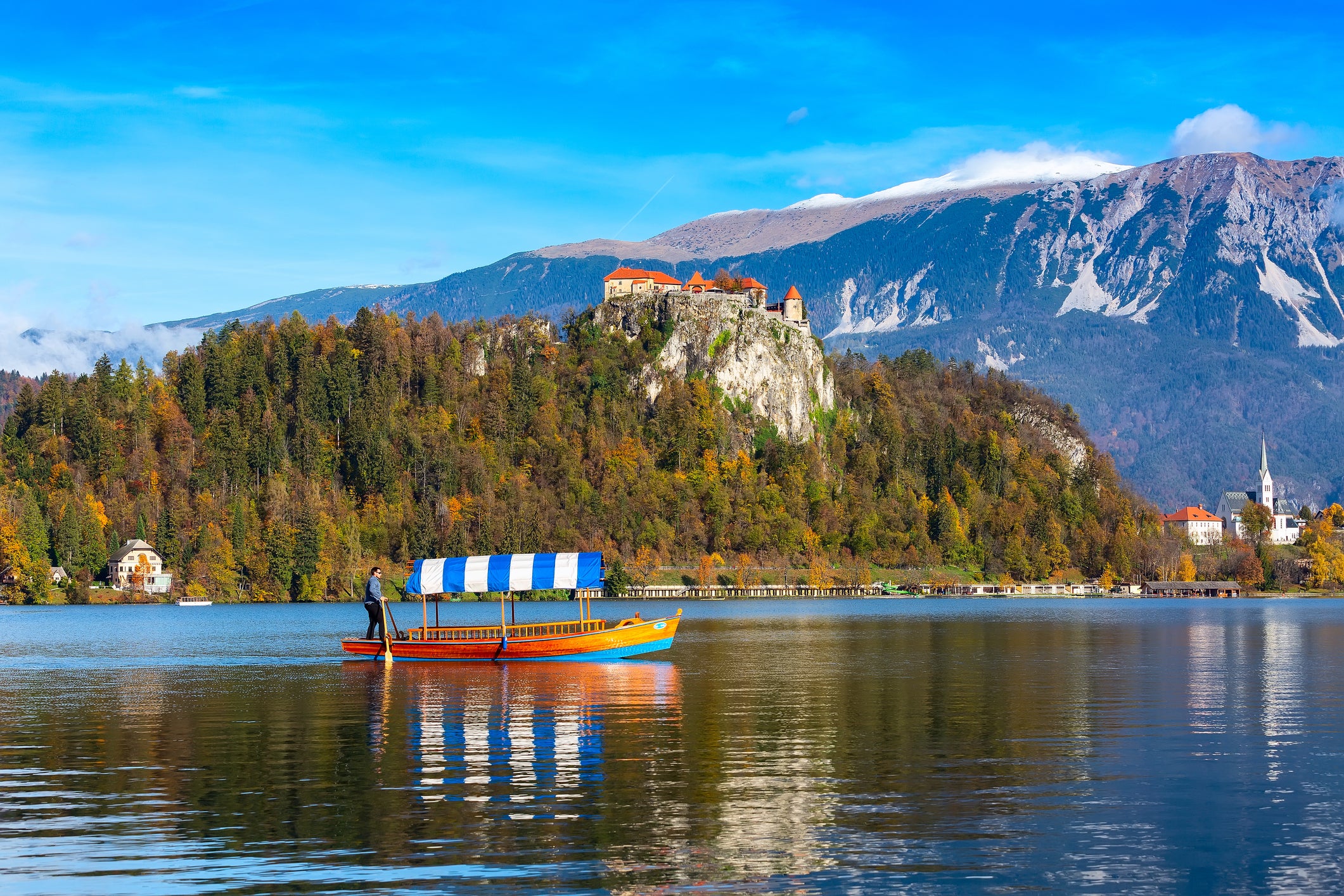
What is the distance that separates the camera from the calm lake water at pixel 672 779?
26969 mm

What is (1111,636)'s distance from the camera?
380 feet

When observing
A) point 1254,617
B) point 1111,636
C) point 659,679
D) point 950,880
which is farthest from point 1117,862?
point 1254,617

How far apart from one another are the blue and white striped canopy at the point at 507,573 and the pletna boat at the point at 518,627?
37 mm

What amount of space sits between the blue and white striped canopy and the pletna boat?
4 cm

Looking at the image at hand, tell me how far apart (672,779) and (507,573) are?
42.1 metres

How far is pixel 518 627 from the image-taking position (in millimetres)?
83938

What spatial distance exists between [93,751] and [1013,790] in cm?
2885

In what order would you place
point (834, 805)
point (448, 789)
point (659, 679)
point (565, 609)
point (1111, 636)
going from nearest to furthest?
point (834, 805) → point (448, 789) → point (659, 679) → point (1111, 636) → point (565, 609)

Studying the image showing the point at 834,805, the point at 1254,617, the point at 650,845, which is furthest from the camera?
the point at 1254,617

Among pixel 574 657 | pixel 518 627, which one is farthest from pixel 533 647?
pixel 518 627

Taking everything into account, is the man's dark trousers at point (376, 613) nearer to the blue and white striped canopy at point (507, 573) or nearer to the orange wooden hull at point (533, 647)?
the orange wooden hull at point (533, 647)

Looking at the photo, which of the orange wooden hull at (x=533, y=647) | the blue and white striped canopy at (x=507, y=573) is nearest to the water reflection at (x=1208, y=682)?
the orange wooden hull at (x=533, y=647)

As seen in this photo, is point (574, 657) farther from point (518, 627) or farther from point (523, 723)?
point (523, 723)

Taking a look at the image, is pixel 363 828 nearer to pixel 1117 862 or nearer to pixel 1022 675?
pixel 1117 862
